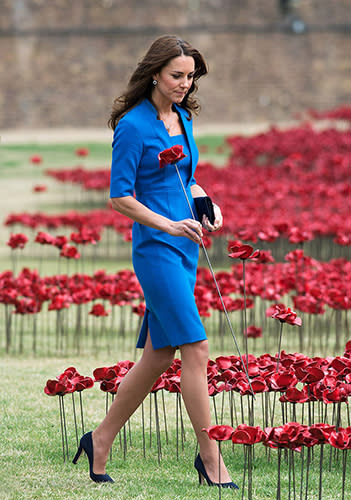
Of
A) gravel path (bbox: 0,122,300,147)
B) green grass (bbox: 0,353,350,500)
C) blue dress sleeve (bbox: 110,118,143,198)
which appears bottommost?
green grass (bbox: 0,353,350,500)

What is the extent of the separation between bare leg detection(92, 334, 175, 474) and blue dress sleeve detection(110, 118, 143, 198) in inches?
22.5

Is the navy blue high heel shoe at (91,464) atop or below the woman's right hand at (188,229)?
below

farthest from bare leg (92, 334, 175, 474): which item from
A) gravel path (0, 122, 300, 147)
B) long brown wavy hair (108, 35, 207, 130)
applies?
gravel path (0, 122, 300, 147)

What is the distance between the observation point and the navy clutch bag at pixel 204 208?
3336 mm

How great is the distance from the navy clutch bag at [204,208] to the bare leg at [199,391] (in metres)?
0.49

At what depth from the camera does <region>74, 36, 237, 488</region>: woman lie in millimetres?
3135

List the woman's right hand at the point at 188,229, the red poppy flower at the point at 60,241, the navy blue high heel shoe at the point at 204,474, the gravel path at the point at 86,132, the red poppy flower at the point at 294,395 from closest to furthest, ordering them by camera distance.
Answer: the red poppy flower at the point at 294,395 → the woman's right hand at the point at 188,229 → the navy blue high heel shoe at the point at 204,474 → the red poppy flower at the point at 60,241 → the gravel path at the point at 86,132

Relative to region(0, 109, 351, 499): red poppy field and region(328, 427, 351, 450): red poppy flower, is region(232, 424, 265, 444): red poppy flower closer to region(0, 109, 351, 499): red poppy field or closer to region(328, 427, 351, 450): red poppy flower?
region(0, 109, 351, 499): red poppy field

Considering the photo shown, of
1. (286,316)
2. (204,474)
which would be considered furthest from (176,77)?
(204,474)

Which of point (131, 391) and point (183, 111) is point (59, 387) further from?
point (183, 111)

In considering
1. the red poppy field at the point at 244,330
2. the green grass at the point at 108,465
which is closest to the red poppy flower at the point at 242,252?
the red poppy field at the point at 244,330

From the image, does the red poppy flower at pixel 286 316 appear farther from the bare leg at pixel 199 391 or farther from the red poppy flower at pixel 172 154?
the red poppy flower at pixel 172 154

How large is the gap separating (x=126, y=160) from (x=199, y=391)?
0.87 meters

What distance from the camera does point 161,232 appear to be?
3205mm
